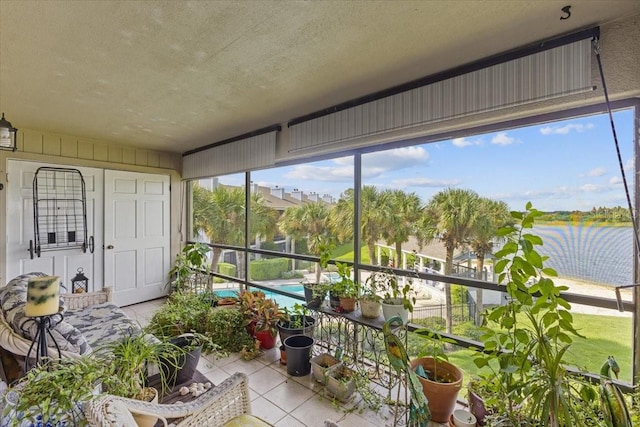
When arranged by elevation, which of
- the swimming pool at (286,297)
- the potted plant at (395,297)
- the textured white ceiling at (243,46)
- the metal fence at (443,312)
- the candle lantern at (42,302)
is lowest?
the swimming pool at (286,297)

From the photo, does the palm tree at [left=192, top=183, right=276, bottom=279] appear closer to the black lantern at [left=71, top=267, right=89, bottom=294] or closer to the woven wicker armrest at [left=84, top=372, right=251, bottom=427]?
the black lantern at [left=71, top=267, right=89, bottom=294]

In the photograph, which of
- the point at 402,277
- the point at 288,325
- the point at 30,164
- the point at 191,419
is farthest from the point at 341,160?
the point at 30,164

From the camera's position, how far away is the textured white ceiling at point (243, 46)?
4.76 ft

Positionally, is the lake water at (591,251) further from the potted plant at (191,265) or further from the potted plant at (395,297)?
the potted plant at (191,265)

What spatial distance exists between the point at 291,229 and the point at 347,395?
1834 mm

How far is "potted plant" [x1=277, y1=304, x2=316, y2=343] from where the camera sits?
8.97 ft

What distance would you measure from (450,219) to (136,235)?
14.8 feet

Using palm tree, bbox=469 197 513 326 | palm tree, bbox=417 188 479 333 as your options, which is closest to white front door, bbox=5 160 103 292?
palm tree, bbox=417 188 479 333

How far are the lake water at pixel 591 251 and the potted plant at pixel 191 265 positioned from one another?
4.05m

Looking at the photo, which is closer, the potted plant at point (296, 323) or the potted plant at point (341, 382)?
the potted plant at point (341, 382)

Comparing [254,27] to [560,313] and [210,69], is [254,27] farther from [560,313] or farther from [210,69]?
[560,313]

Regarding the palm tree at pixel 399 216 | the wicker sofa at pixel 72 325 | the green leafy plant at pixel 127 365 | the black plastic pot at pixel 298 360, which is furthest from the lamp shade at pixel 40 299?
the palm tree at pixel 399 216

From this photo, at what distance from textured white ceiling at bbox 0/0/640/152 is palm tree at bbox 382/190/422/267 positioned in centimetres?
94

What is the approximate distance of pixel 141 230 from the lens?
4.49 metres
